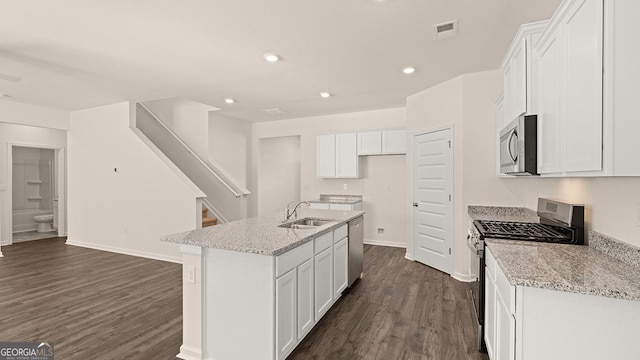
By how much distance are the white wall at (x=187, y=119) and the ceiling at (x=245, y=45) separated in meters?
1.30

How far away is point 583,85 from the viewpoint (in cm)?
138

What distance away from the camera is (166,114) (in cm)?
622

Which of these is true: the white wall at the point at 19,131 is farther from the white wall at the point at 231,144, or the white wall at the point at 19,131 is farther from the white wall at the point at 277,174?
the white wall at the point at 277,174

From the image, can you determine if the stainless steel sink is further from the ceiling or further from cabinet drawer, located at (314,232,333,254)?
the ceiling

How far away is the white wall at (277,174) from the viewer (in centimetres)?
704

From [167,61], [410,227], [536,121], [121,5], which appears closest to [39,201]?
[167,61]

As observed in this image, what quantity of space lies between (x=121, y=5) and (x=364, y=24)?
188cm

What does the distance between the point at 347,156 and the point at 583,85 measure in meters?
4.41

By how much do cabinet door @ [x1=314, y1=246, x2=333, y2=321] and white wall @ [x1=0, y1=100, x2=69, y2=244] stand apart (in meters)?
5.98

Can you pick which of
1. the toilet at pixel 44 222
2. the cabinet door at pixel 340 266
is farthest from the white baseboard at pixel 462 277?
the toilet at pixel 44 222

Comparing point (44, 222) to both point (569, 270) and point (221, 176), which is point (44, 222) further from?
point (569, 270)

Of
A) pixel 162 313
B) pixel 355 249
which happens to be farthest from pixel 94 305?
pixel 355 249

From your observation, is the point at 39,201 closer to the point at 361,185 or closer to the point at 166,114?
the point at 166,114

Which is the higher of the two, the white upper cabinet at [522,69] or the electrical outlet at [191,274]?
the white upper cabinet at [522,69]
